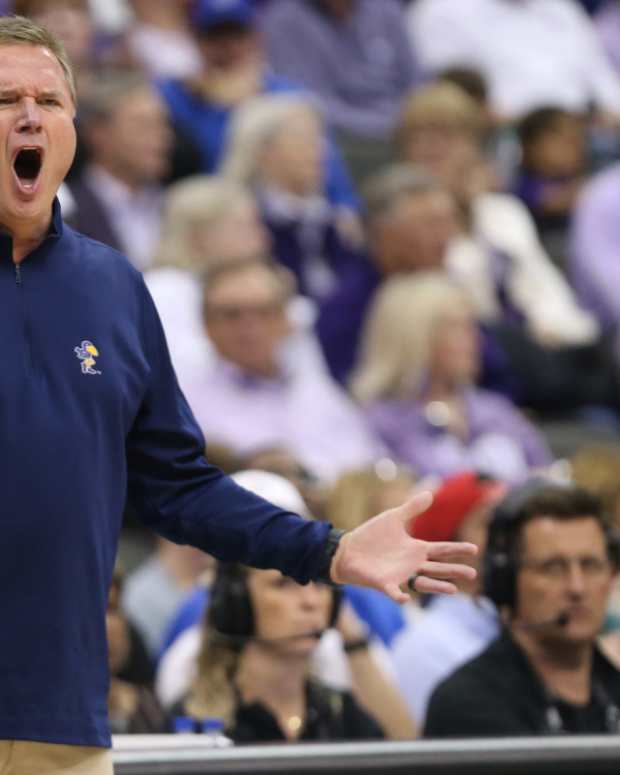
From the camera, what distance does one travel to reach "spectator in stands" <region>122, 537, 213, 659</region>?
5.71 m

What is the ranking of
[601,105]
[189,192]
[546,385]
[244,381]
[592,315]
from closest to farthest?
[244,381], [189,192], [546,385], [592,315], [601,105]

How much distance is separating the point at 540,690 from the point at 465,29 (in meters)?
6.01

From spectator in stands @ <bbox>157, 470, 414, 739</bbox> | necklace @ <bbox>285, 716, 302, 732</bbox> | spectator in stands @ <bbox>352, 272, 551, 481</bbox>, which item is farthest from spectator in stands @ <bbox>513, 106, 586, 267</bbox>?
necklace @ <bbox>285, 716, 302, 732</bbox>

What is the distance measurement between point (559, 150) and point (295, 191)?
6.06ft

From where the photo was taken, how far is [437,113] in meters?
8.57

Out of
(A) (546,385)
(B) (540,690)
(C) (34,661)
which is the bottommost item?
(A) (546,385)

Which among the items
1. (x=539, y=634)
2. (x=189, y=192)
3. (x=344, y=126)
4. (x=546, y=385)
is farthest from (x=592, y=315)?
(x=539, y=634)

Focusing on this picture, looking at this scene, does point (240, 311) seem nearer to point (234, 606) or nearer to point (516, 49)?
point (234, 606)

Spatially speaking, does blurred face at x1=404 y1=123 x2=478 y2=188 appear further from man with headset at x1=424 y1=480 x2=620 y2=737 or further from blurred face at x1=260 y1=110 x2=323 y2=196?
man with headset at x1=424 y1=480 x2=620 y2=737

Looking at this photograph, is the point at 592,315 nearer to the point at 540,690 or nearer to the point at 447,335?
the point at 447,335

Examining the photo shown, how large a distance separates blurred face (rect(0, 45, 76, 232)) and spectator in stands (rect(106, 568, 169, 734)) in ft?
6.28

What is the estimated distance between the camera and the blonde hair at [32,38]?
→ 8.63 ft

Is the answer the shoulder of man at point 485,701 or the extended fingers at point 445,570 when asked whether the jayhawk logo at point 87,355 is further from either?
the shoulder of man at point 485,701

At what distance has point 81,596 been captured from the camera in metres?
2.55
